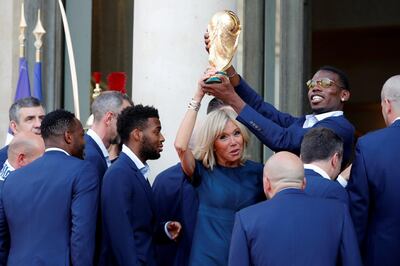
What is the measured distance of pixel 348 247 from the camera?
7.09 meters

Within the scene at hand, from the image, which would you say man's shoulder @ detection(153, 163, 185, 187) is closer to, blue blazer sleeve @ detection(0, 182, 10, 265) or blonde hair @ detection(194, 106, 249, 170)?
blonde hair @ detection(194, 106, 249, 170)

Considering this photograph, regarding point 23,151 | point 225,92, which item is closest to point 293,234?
point 225,92

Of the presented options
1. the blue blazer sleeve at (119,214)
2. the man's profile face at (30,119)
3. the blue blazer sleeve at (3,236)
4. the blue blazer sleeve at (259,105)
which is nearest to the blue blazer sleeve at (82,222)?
the blue blazer sleeve at (119,214)

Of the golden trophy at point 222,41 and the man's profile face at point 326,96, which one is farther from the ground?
the golden trophy at point 222,41

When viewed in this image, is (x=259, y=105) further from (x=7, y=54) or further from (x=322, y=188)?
(x=7, y=54)

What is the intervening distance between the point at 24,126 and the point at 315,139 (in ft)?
9.65

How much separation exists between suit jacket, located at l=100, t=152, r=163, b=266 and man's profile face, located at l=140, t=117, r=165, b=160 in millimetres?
160

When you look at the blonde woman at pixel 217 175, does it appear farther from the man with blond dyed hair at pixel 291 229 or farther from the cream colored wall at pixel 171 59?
the cream colored wall at pixel 171 59

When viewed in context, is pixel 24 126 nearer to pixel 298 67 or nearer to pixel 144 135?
pixel 144 135

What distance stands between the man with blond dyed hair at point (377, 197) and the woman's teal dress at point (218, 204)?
0.69 meters

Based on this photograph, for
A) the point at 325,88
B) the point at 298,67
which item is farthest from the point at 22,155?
the point at 298,67

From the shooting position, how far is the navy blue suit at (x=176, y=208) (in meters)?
8.72

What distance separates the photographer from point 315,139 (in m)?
7.94

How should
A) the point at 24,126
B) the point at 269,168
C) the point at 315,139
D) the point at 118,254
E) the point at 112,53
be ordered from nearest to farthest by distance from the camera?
1. the point at 269,168
2. the point at 315,139
3. the point at 118,254
4. the point at 24,126
5. the point at 112,53
